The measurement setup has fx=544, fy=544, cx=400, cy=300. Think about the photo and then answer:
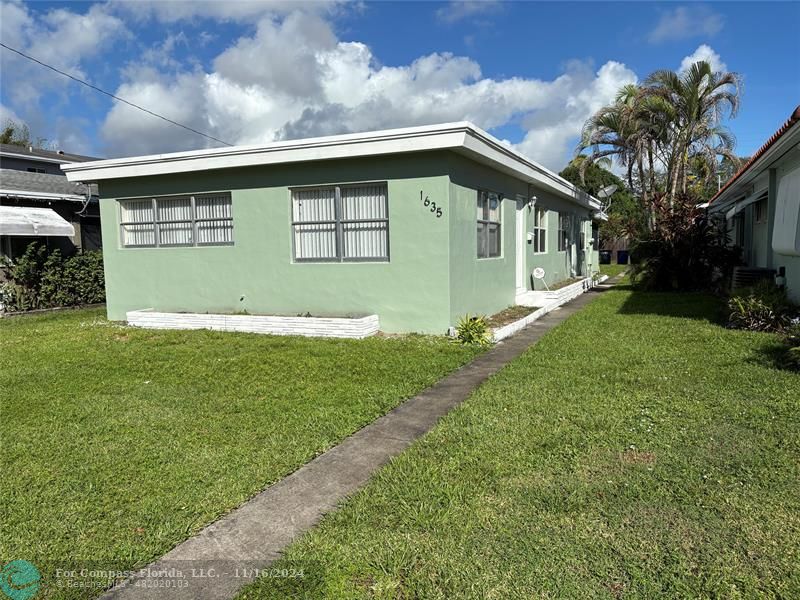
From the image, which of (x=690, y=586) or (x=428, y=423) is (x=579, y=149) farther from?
(x=690, y=586)

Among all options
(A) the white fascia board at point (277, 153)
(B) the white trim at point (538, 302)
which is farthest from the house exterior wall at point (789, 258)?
(A) the white fascia board at point (277, 153)

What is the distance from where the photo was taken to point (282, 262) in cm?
991

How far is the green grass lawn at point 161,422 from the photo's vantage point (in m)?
3.18

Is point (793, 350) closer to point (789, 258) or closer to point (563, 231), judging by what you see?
point (789, 258)

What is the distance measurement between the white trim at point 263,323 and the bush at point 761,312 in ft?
18.8

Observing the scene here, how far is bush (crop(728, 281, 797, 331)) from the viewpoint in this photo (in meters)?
8.19

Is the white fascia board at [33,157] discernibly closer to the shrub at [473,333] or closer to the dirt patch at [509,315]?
the dirt patch at [509,315]

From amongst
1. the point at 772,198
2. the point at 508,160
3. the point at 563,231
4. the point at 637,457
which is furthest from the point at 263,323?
the point at 563,231

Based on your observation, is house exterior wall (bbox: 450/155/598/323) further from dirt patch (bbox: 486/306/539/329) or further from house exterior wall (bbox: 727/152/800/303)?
house exterior wall (bbox: 727/152/800/303)

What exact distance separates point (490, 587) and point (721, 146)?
707 inches

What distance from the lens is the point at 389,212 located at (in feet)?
29.3

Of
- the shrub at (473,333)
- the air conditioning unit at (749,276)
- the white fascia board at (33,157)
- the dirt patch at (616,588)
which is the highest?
the white fascia board at (33,157)

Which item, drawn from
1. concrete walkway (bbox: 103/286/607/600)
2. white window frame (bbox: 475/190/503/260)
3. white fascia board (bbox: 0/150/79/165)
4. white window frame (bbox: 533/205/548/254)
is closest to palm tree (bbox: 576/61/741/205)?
white window frame (bbox: 533/205/548/254)

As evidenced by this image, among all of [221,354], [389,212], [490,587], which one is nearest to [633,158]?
[389,212]
